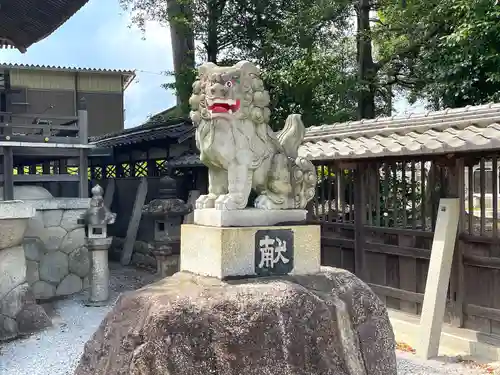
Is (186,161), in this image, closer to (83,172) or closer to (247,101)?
(83,172)

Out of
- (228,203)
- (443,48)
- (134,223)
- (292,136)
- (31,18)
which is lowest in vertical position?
(134,223)

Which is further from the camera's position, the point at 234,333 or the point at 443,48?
the point at 443,48

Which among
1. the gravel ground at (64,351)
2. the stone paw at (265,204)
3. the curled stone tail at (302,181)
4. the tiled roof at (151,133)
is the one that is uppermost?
the tiled roof at (151,133)

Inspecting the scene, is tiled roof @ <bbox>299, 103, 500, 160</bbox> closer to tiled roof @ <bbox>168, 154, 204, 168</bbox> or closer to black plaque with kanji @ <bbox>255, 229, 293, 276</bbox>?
black plaque with kanji @ <bbox>255, 229, 293, 276</bbox>

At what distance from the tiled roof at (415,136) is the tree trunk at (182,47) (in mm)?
7092

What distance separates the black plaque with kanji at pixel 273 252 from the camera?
13.9 feet

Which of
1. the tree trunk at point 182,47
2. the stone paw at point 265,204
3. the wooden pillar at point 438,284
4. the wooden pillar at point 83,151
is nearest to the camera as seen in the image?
the stone paw at point 265,204

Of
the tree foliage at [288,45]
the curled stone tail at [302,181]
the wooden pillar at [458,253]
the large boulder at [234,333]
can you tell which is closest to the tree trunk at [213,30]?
the tree foliage at [288,45]

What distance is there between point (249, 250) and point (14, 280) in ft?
18.8

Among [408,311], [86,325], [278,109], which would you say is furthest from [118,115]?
[408,311]

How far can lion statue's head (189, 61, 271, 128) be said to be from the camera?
4168 mm

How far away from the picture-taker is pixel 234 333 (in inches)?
143

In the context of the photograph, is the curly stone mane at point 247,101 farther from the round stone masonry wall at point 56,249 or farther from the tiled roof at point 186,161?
the tiled roof at point 186,161

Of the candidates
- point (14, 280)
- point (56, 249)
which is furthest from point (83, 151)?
point (14, 280)
